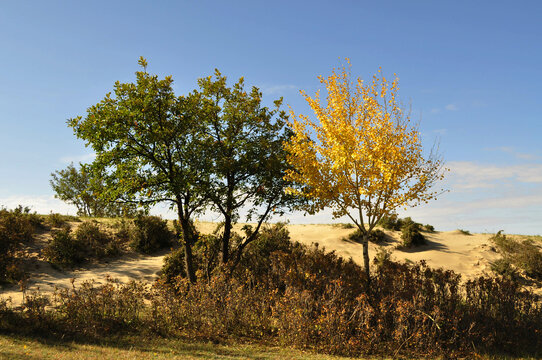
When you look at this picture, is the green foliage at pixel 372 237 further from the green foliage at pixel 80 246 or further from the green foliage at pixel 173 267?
the green foliage at pixel 80 246

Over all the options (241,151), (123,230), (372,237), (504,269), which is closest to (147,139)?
(241,151)

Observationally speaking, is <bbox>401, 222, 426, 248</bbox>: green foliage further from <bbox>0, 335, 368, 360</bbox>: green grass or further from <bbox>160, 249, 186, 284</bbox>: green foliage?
<bbox>0, 335, 368, 360</bbox>: green grass

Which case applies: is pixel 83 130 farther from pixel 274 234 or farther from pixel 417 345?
pixel 417 345

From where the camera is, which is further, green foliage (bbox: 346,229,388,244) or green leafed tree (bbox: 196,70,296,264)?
green foliage (bbox: 346,229,388,244)

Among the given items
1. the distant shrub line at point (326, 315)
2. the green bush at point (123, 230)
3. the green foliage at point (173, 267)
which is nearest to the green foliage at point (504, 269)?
the distant shrub line at point (326, 315)

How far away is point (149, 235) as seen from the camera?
1941cm

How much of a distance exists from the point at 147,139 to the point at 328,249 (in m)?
11.5

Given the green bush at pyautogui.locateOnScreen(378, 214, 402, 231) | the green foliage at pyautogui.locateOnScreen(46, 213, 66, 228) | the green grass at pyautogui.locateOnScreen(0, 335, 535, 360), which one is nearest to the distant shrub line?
the green grass at pyautogui.locateOnScreen(0, 335, 535, 360)

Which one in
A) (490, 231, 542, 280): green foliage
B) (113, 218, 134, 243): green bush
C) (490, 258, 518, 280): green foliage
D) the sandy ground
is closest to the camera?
the sandy ground

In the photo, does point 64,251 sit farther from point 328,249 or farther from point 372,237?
point 372,237

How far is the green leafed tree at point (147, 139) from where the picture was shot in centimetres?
1214

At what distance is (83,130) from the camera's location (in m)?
12.2

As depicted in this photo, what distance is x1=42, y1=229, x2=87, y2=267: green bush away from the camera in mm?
16734

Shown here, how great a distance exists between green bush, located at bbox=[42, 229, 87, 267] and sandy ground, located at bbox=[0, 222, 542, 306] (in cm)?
43
